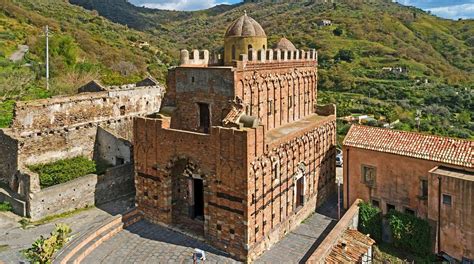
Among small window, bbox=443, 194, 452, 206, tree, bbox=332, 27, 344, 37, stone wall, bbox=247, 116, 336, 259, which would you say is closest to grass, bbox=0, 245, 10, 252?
stone wall, bbox=247, 116, 336, 259

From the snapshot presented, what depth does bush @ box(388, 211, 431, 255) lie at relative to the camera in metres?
19.2

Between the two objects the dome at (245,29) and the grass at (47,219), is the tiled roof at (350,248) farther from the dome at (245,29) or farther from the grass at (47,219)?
the grass at (47,219)

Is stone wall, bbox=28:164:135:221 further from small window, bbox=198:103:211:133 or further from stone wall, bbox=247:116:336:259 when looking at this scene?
stone wall, bbox=247:116:336:259

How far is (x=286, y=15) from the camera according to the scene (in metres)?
121

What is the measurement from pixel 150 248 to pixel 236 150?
581 centimetres

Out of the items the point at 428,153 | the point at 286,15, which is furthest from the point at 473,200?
the point at 286,15

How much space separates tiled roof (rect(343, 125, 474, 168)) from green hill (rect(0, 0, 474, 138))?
25.4m

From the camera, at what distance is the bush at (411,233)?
19172 mm

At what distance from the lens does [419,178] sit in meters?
19.7

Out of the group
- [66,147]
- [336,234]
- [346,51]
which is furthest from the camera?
[346,51]

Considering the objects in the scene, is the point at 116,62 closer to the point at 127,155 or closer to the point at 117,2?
the point at 127,155

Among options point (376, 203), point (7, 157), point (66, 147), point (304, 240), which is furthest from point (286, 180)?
point (7, 157)

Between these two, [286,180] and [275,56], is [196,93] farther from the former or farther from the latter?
[286,180]

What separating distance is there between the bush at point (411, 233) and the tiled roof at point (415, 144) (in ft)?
9.96
